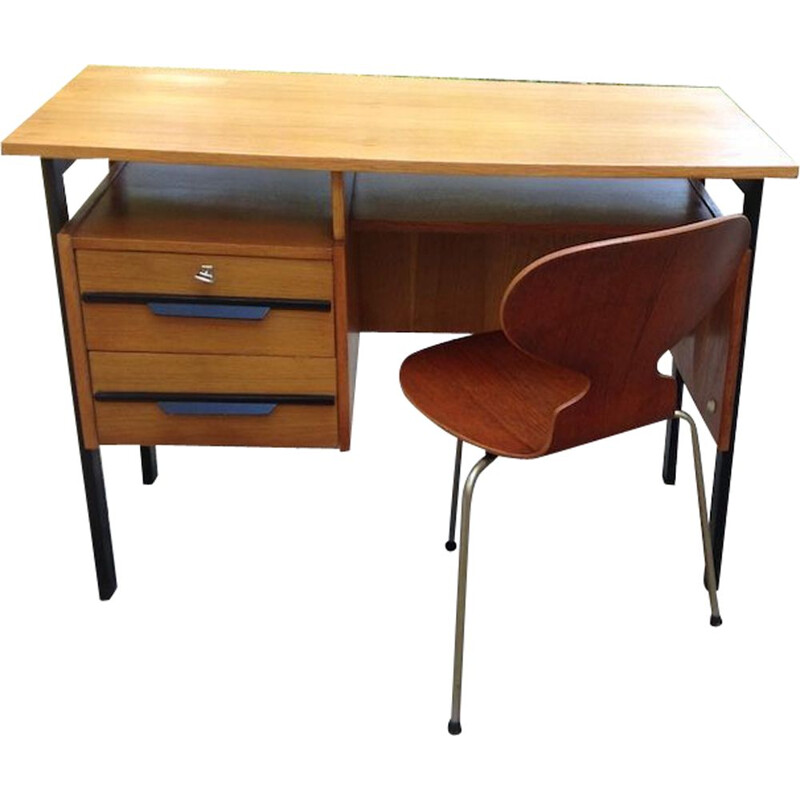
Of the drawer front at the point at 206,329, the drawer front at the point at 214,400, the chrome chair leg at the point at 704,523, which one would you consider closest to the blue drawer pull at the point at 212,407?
the drawer front at the point at 214,400

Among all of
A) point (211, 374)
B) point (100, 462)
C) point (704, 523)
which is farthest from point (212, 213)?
point (704, 523)

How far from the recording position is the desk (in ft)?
7.18

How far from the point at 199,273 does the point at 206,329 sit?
12cm

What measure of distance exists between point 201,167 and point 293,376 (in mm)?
656

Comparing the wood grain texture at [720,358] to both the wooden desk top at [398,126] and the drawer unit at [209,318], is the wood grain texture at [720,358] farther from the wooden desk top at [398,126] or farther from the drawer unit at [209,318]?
the drawer unit at [209,318]

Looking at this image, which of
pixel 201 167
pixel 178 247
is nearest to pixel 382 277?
pixel 201 167

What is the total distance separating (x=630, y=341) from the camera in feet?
6.65

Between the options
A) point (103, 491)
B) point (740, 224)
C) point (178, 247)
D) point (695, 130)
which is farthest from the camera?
point (103, 491)

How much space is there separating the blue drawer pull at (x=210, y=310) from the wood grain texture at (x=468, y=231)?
12.5 inches

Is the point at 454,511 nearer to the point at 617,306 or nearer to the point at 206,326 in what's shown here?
the point at 206,326

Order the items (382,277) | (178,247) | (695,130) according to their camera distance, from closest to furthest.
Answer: (178,247) → (695,130) → (382,277)

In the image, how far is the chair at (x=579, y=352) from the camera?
1.88 metres

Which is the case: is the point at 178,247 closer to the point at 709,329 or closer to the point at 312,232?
the point at 312,232

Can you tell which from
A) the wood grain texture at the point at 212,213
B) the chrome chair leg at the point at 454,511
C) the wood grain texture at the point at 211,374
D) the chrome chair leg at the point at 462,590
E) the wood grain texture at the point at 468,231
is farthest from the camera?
the chrome chair leg at the point at 454,511
